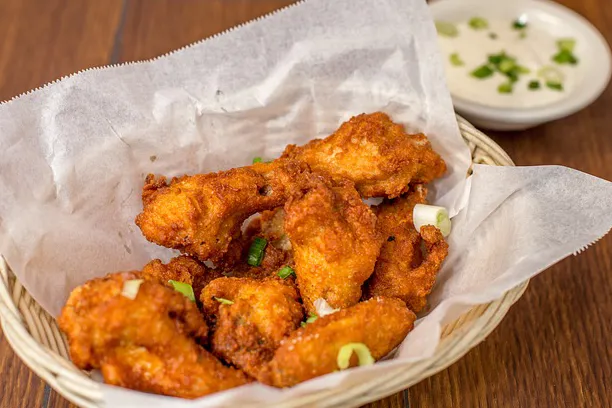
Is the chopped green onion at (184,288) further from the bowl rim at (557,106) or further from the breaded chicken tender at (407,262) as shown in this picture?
the bowl rim at (557,106)

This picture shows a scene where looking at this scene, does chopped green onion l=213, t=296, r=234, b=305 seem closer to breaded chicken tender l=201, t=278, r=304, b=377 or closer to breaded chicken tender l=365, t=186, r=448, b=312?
breaded chicken tender l=201, t=278, r=304, b=377

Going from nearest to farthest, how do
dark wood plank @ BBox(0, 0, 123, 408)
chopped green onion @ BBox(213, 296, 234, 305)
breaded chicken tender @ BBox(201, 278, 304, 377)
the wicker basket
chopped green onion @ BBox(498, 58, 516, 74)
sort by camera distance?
the wicker basket → breaded chicken tender @ BBox(201, 278, 304, 377) → chopped green onion @ BBox(213, 296, 234, 305) → chopped green onion @ BBox(498, 58, 516, 74) → dark wood plank @ BBox(0, 0, 123, 408)

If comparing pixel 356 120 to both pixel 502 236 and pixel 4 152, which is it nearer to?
pixel 502 236

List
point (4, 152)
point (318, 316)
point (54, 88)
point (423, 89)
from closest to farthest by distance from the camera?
1. point (318, 316)
2. point (4, 152)
3. point (54, 88)
4. point (423, 89)

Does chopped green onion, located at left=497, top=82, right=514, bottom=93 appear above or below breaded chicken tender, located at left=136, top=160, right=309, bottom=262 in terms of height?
below

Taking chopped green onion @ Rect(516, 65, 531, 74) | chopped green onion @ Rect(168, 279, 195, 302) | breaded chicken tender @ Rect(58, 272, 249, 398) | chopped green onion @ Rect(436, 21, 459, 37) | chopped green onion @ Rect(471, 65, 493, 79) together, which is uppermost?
breaded chicken tender @ Rect(58, 272, 249, 398)

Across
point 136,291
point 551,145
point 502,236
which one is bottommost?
point 551,145

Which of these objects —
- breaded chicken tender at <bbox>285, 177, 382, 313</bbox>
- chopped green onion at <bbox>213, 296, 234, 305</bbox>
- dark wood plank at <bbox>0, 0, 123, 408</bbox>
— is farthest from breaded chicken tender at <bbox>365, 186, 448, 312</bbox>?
dark wood plank at <bbox>0, 0, 123, 408</bbox>

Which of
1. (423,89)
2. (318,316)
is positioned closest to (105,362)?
(318,316)
